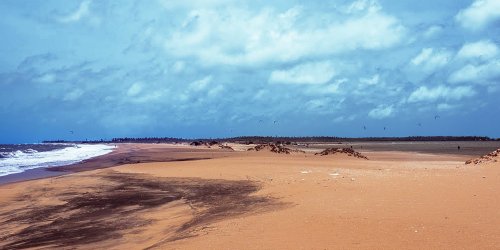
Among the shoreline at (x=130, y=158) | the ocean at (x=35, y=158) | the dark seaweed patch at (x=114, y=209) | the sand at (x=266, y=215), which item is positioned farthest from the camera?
the ocean at (x=35, y=158)

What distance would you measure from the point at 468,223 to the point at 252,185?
26.7 feet

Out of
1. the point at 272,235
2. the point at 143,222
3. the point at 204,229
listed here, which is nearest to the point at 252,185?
the point at 143,222

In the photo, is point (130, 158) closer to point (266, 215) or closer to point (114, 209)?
point (114, 209)

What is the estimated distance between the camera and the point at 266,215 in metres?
7.88

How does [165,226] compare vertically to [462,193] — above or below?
below

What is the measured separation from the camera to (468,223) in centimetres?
619

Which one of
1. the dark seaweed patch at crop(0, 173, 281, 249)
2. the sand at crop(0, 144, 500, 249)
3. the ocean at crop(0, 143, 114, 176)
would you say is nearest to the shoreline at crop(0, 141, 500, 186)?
the ocean at crop(0, 143, 114, 176)

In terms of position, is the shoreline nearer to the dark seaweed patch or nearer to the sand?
the dark seaweed patch

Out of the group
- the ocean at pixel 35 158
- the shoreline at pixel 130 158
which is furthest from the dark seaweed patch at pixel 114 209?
the ocean at pixel 35 158

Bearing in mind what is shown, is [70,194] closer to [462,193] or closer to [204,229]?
[204,229]

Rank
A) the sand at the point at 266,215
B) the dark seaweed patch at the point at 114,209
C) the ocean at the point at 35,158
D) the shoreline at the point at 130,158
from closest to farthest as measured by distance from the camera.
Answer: the sand at the point at 266,215 → the dark seaweed patch at the point at 114,209 → the shoreline at the point at 130,158 → the ocean at the point at 35,158

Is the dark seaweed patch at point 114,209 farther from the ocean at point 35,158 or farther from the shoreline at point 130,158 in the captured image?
the ocean at point 35,158

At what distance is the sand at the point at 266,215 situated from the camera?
5.88 metres

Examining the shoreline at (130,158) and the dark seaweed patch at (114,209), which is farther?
the shoreline at (130,158)
